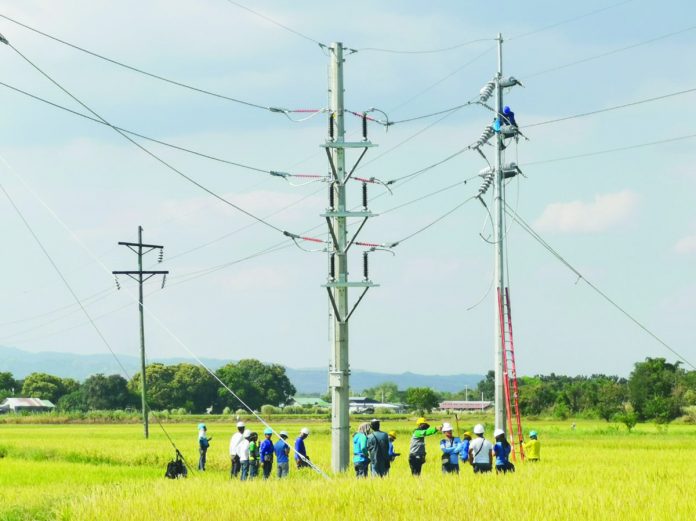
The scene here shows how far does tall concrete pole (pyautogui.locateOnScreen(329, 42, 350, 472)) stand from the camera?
2645cm

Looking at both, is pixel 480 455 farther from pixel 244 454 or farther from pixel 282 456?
pixel 244 454

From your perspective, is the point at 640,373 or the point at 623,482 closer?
the point at 623,482

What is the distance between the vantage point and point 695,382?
317 ft

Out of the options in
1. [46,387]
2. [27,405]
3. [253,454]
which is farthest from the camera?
[46,387]

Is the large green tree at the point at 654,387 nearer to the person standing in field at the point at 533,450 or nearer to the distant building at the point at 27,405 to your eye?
the person standing in field at the point at 533,450

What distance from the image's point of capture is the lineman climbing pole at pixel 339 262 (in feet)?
86.8

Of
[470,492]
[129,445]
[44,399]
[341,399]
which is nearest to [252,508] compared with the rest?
[470,492]

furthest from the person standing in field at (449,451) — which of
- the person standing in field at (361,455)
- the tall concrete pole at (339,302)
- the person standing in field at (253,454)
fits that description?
the person standing in field at (253,454)

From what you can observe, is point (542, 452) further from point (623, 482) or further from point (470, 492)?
point (470, 492)

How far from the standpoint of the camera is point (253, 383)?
14988 centimetres

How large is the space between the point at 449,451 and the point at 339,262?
5.71 meters

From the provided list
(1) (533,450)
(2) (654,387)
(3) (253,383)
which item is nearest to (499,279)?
(1) (533,450)

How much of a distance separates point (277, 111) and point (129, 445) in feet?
79.4

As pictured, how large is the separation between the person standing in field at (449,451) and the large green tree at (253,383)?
118m
